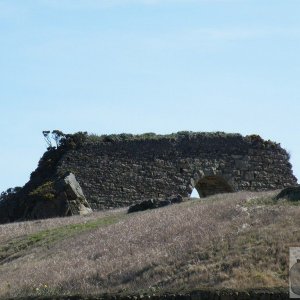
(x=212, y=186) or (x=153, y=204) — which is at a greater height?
(x=212, y=186)

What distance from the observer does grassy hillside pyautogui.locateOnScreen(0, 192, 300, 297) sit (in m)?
19.5

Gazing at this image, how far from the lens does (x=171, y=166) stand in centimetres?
3909

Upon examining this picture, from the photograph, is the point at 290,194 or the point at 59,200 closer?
the point at 290,194

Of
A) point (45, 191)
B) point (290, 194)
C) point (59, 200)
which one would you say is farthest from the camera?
point (45, 191)

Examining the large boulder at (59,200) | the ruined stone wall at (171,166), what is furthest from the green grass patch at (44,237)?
the ruined stone wall at (171,166)

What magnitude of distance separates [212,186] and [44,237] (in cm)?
1318

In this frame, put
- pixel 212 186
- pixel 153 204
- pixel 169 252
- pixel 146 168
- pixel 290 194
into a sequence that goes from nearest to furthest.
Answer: pixel 169 252, pixel 290 194, pixel 153 204, pixel 146 168, pixel 212 186


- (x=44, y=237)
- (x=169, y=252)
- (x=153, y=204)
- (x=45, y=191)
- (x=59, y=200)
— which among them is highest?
(x=45, y=191)

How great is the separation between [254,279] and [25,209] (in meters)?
20.0

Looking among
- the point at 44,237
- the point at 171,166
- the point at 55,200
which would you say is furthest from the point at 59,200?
the point at 44,237

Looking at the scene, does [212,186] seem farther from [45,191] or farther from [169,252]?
[169,252]

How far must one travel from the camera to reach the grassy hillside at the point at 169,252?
64.0ft

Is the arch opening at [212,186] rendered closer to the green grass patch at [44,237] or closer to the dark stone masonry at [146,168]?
the dark stone masonry at [146,168]

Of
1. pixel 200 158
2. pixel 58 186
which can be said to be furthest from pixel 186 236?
pixel 200 158
